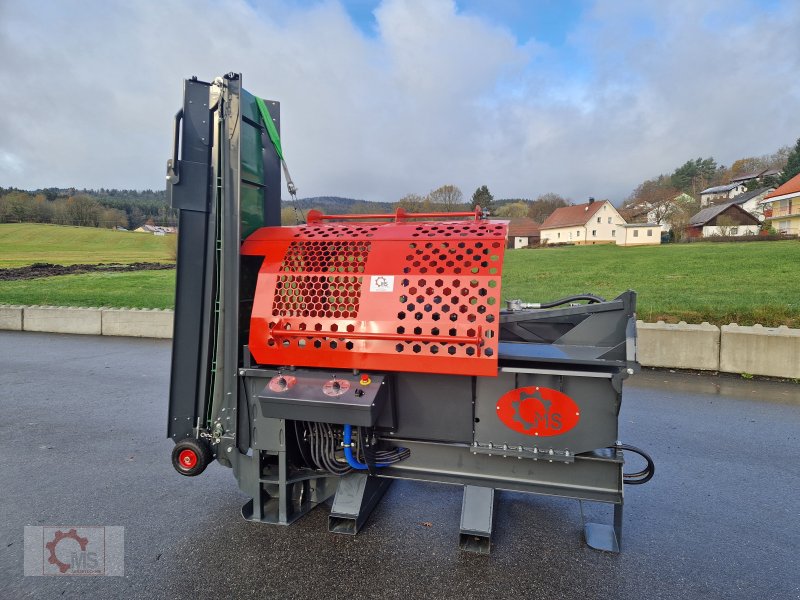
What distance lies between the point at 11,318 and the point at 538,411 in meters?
11.4

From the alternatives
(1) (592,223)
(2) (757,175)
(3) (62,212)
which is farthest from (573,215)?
(3) (62,212)

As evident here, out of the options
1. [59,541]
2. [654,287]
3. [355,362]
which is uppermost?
[654,287]

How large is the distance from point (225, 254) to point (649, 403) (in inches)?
182

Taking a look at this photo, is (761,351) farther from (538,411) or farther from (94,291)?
(94,291)

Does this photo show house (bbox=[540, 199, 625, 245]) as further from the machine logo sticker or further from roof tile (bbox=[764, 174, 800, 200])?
the machine logo sticker

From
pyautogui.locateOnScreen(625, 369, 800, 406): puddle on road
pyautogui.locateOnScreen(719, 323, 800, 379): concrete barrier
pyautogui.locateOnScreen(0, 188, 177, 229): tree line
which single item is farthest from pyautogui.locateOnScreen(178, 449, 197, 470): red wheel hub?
pyautogui.locateOnScreen(0, 188, 177, 229): tree line

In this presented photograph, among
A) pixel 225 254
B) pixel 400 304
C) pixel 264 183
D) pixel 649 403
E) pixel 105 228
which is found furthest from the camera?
pixel 105 228

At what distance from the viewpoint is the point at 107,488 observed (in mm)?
3439

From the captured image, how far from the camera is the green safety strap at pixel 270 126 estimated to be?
3129 millimetres

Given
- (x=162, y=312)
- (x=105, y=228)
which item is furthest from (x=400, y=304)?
(x=105, y=228)

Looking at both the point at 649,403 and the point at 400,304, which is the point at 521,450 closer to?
the point at 400,304

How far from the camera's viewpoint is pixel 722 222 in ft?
185

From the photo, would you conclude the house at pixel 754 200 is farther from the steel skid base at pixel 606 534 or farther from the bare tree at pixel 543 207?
the steel skid base at pixel 606 534

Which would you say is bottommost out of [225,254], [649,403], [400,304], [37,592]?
[37,592]
